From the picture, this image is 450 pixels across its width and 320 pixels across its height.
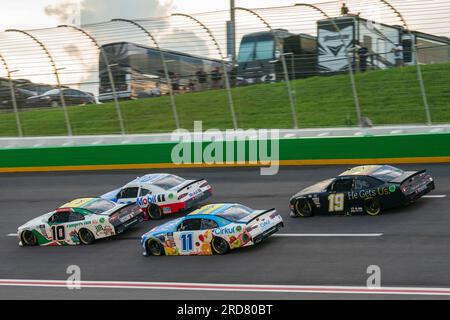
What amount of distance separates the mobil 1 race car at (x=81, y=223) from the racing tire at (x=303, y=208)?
3.76 m

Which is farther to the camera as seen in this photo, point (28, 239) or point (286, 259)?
point (28, 239)

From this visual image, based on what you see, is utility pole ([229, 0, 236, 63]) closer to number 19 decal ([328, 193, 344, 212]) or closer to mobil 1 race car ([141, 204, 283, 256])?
number 19 decal ([328, 193, 344, 212])

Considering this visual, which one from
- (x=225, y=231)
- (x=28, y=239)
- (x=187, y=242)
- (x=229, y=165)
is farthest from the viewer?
(x=229, y=165)

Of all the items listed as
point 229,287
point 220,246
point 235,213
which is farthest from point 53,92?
point 229,287

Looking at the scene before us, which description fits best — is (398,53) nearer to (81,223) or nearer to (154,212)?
(154,212)

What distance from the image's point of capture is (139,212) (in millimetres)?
21516

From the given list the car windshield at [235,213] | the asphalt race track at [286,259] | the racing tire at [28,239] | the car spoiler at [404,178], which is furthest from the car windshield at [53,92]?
the car spoiler at [404,178]

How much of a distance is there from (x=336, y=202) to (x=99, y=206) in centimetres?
562

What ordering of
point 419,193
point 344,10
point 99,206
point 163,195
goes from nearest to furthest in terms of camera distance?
point 419,193 → point 99,206 → point 163,195 → point 344,10

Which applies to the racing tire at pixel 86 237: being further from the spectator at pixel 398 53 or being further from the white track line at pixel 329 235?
the spectator at pixel 398 53

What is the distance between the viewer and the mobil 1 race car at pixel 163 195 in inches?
887

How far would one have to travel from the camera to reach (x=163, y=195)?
22.6 metres

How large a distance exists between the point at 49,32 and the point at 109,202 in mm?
11251
